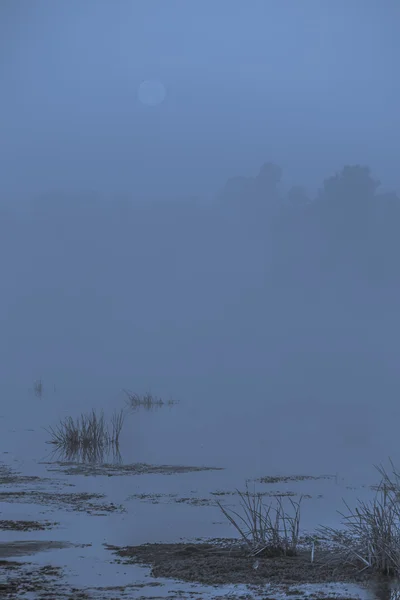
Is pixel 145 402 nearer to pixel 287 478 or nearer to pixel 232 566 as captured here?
pixel 287 478

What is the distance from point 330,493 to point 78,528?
188 inches

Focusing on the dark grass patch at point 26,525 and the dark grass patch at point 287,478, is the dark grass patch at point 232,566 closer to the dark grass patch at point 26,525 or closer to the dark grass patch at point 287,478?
the dark grass patch at point 26,525

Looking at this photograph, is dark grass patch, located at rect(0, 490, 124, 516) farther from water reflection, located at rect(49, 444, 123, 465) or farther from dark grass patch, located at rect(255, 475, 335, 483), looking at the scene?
water reflection, located at rect(49, 444, 123, 465)

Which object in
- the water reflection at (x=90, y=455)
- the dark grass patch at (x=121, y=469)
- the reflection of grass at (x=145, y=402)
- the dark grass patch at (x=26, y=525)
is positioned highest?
the reflection of grass at (x=145, y=402)

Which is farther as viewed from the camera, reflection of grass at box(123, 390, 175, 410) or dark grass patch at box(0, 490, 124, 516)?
reflection of grass at box(123, 390, 175, 410)

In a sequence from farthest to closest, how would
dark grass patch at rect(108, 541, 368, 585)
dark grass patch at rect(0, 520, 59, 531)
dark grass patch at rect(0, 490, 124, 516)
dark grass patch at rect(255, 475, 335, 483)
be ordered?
dark grass patch at rect(255, 475, 335, 483), dark grass patch at rect(0, 490, 124, 516), dark grass patch at rect(0, 520, 59, 531), dark grass patch at rect(108, 541, 368, 585)

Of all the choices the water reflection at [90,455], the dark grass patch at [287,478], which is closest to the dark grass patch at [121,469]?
the water reflection at [90,455]

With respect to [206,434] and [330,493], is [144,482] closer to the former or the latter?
[330,493]

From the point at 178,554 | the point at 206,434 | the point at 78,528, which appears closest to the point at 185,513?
the point at 78,528

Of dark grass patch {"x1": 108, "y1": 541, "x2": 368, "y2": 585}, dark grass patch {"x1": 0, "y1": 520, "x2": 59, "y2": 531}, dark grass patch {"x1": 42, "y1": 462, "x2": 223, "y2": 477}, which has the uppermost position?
dark grass patch {"x1": 42, "y1": 462, "x2": 223, "y2": 477}

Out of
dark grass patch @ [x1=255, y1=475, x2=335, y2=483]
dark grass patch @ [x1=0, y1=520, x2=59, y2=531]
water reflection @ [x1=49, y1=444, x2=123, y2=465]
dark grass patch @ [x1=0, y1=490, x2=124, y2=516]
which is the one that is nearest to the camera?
dark grass patch @ [x1=0, y1=520, x2=59, y2=531]

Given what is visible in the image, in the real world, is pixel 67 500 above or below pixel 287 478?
below

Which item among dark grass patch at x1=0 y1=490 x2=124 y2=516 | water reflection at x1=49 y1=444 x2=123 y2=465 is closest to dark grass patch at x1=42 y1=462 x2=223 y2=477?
water reflection at x1=49 y1=444 x2=123 y2=465

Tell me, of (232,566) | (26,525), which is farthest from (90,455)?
(232,566)
